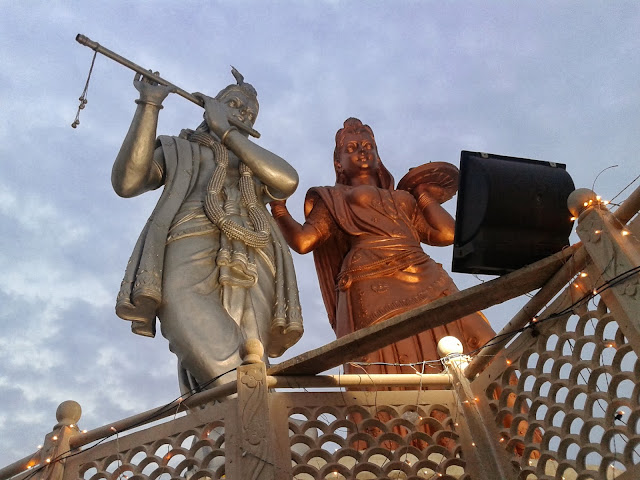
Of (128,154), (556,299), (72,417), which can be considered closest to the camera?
(556,299)

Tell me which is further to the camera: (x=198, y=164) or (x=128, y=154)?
(x=198, y=164)

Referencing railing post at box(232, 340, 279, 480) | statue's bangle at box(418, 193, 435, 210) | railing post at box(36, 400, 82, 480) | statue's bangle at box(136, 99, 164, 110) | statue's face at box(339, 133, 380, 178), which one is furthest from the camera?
statue's face at box(339, 133, 380, 178)

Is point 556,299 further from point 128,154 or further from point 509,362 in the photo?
point 128,154

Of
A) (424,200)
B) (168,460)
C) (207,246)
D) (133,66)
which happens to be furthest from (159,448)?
(424,200)

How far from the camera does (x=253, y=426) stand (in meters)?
2.61

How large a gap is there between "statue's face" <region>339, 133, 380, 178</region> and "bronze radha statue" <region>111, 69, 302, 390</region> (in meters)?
1.64

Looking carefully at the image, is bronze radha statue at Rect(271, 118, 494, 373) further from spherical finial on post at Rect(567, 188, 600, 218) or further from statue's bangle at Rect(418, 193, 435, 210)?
spherical finial on post at Rect(567, 188, 600, 218)

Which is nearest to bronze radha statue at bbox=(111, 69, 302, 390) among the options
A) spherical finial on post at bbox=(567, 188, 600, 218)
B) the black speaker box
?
the black speaker box

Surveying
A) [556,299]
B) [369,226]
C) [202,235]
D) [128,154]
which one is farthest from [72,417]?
[369,226]

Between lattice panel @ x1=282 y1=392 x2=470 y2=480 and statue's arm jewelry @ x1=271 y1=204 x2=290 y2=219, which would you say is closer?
lattice panel @ x1=282 y1=392 x2=470 y2=480

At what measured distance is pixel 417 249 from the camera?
5.78 meters

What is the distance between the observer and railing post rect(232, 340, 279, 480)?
2.51 m

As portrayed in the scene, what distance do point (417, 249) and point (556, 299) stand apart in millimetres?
3024

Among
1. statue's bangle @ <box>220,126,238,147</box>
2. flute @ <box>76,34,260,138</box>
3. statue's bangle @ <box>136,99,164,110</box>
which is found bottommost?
statue's bangle @ <box>220,126,238,147</box>
